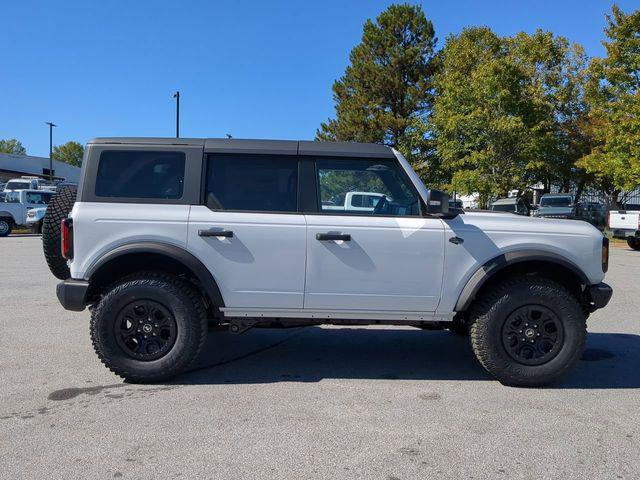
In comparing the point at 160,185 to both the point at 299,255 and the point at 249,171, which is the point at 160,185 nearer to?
the point at 249,171

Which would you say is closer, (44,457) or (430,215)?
(44,457)

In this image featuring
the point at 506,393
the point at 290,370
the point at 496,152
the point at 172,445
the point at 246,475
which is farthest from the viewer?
the point at 496,152

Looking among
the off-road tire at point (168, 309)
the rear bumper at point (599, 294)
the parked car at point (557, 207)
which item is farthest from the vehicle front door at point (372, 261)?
the parked car at point (557, 207)

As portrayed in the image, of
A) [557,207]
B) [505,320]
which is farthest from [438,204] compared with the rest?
[557,207]

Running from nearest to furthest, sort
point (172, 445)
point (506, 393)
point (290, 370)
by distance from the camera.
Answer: point (172, 445)
point (506, 393)
point (290, 370)

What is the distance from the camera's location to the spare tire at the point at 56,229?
5.16 metres

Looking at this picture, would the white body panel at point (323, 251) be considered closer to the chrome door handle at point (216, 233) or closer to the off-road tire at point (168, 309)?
the chrome door handle at point (216, 233)

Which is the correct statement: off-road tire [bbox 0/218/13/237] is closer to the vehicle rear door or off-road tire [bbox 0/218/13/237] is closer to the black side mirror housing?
the vehicle rear door

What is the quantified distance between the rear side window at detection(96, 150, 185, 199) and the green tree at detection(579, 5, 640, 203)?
844 inches

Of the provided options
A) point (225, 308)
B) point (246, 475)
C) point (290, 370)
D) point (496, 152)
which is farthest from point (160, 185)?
point (496, 152)

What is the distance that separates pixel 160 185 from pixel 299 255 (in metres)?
1.31

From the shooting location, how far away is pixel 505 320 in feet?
→ 14.3

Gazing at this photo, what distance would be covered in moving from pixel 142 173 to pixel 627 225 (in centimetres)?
1868

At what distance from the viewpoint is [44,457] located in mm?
3084
